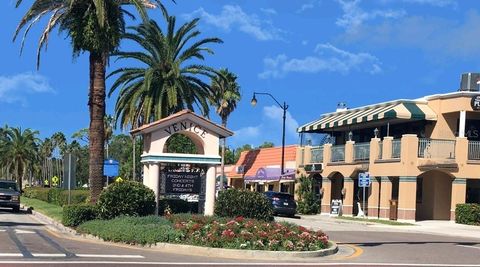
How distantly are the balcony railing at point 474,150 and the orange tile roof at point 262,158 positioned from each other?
1844cm

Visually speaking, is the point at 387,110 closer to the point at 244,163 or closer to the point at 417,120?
the point at 417,120

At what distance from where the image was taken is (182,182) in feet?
72.4

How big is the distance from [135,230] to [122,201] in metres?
3.44

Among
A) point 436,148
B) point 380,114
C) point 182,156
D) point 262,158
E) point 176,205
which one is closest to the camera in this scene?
point 182,156

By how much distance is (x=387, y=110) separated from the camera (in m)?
38.2

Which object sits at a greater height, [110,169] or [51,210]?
[110,169]

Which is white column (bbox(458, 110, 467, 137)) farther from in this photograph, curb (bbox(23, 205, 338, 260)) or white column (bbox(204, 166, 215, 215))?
curb (bbox(23, 205, 338, 260))

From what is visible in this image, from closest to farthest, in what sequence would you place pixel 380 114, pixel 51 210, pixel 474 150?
1. pixel 51 210
2. pixel 474 150
3. pixel 380 114

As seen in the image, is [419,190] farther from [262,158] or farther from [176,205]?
[262,158]

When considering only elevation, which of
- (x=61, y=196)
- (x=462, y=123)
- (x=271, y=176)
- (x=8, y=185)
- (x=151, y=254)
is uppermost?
(x=462, y=123)

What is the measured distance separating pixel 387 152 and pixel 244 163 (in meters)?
26.3

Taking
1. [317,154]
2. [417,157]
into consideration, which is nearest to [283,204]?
[417,157]

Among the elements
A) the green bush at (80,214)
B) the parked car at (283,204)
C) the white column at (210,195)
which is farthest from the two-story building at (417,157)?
the green bush at (80,214)

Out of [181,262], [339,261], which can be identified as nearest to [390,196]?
[339,261]
